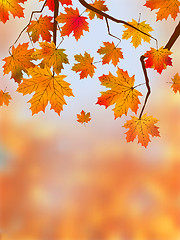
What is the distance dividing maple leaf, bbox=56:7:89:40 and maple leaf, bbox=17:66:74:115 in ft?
0.92

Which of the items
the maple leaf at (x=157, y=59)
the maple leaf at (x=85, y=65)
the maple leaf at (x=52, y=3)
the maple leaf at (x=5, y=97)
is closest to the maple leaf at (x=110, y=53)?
the maple leaf at (x=85, y=65)

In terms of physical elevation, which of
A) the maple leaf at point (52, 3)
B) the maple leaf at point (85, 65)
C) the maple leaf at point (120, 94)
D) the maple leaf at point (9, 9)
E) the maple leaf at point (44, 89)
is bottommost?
the maple leaf at point (44, 89)

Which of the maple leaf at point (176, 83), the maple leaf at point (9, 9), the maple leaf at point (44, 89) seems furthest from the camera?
the maple leaf at point (176, 83)

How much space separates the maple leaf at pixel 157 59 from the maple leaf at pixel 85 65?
44 cm

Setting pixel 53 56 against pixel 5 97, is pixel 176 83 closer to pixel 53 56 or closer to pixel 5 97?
pixel 53 56

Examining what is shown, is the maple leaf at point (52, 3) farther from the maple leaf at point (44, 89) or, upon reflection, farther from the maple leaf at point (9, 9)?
the maple leaf at point (44, 89)

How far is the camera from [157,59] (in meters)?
1.15

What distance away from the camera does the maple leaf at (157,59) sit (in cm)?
113

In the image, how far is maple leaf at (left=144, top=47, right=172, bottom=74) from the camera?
1.13 m

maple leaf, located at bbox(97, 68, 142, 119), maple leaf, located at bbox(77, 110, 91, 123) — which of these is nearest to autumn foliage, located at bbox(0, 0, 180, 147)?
maple leaf, located at bbox(97, 68, 142, 119)

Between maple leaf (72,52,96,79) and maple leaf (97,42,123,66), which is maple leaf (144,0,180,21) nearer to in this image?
maple leaf (97,42,123,66)

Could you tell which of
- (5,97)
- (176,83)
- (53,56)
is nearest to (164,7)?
(176,83)

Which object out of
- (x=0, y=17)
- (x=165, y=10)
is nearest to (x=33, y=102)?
(x=0, y=17)

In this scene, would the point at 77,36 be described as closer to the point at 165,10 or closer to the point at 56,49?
the point at 56,49
